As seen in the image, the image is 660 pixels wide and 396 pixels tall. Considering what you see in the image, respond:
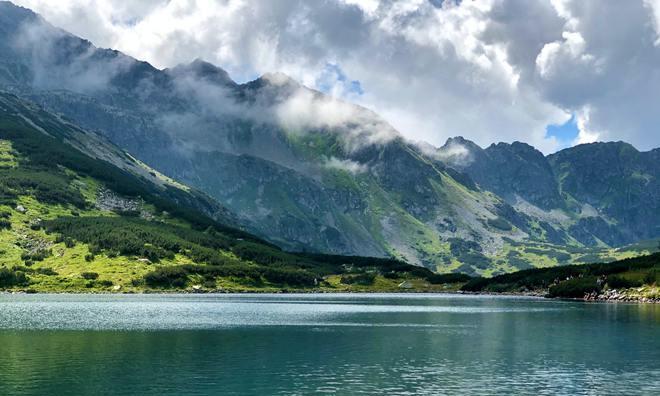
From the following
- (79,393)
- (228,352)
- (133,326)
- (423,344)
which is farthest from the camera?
(133,326)

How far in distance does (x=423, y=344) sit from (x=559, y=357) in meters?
19.1

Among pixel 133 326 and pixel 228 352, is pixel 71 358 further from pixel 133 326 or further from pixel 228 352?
pixel 133 326

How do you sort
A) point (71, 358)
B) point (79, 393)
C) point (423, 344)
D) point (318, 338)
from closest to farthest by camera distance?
point (79, 393)
point (71, 358)
point (423, 344)
point (318, 338)

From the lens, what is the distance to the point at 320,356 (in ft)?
255

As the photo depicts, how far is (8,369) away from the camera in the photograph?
6331cm

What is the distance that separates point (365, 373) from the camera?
2594 inches

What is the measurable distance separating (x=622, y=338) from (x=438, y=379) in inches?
1976

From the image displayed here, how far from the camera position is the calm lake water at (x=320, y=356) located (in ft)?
190

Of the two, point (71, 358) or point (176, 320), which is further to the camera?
point (176, 320)

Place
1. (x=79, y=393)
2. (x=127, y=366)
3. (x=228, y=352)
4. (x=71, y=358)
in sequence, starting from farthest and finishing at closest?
(x=228, y=352) < (x=71, y=358) < (x=127, y=366) < (x=79, y=393)

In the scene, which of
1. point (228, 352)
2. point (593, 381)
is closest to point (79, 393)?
point (228, 352)

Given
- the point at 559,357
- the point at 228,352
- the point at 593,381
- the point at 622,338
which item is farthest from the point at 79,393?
the point at 622,338

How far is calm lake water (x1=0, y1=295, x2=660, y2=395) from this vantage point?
2281 inches

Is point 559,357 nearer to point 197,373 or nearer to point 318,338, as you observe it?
point 318,338
